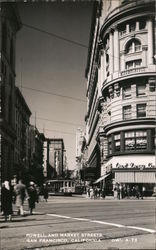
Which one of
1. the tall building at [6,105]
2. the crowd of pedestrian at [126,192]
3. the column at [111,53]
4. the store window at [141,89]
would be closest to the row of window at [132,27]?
the column at [111,53]

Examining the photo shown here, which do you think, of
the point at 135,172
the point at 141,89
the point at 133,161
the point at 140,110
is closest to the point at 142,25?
the point at 141,89

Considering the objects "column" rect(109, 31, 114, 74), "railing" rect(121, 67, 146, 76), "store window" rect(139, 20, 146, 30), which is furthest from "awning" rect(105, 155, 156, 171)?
"store window" rect(139, 20, 146, 30)

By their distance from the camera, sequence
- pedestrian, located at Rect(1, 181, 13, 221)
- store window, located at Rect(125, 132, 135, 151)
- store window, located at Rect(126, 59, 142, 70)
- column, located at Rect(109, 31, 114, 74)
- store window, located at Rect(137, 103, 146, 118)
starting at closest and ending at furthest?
1. pedestrian, located at Rect(1, 181, 13, 221)
2. store window, located at Rect(137, 103, 146, 118)
3. store window, located at Rect(125, 132, 135, 151)
4. store window, located at Rect(126, 59, 142, 70)
5. column, located at Rect(109, 31, 114, 74)

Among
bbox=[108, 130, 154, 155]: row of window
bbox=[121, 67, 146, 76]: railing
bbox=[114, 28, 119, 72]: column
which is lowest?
bbox=[108, 130, 154, 155]: row of window

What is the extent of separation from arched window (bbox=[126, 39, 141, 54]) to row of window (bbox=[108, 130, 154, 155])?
30.5 feet

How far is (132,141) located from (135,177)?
401 centimetres

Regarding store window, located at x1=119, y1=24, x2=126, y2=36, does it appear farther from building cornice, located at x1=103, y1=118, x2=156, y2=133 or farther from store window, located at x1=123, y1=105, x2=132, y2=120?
building cornice, located at x1=103, y1=118, x2=156, y2=133

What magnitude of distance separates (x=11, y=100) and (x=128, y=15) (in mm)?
21168

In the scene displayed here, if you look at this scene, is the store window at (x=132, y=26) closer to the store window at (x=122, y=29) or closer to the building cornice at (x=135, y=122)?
the store window at (x=122, y=29)

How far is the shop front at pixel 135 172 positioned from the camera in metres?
46.1

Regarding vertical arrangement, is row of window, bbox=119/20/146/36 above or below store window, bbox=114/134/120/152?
above

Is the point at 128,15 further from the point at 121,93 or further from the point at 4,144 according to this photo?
the point at 4,144

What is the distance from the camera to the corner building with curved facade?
45.6 m

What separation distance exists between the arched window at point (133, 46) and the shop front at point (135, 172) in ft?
39.4
